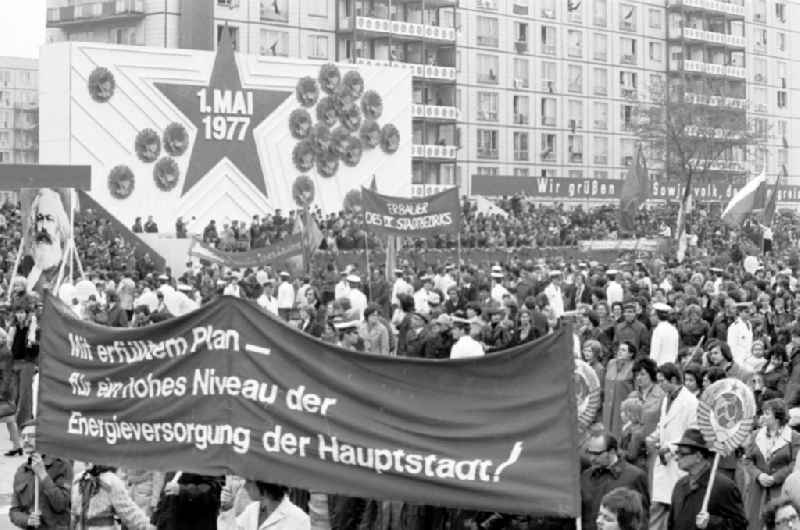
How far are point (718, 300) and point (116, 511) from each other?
13.3 metres

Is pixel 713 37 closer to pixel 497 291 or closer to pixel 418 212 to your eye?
pixel 418 212

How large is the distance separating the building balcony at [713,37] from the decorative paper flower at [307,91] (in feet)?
122

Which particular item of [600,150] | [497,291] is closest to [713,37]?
[600,150]

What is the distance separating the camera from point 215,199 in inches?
1892

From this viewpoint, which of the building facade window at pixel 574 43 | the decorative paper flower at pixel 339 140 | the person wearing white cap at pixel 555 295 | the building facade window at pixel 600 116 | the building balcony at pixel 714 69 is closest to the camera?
the person wearing white cap at pixel 555 295

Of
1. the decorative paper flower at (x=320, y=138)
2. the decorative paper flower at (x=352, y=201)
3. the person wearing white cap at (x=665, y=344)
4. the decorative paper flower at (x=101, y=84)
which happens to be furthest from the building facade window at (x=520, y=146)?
the person wearing white cap at (x=665, y=344)

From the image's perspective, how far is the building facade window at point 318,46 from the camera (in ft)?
215

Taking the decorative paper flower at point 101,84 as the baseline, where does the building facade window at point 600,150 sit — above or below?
above

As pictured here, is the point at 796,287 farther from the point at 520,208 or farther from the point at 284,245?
the point at 520,208

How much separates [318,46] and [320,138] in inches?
619

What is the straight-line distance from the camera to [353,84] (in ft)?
170

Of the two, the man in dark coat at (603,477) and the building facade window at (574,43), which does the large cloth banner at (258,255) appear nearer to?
the man in dark coat at (603,477)

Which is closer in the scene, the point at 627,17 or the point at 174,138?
the point at 174,138

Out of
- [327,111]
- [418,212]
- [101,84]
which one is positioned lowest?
[418,212]
